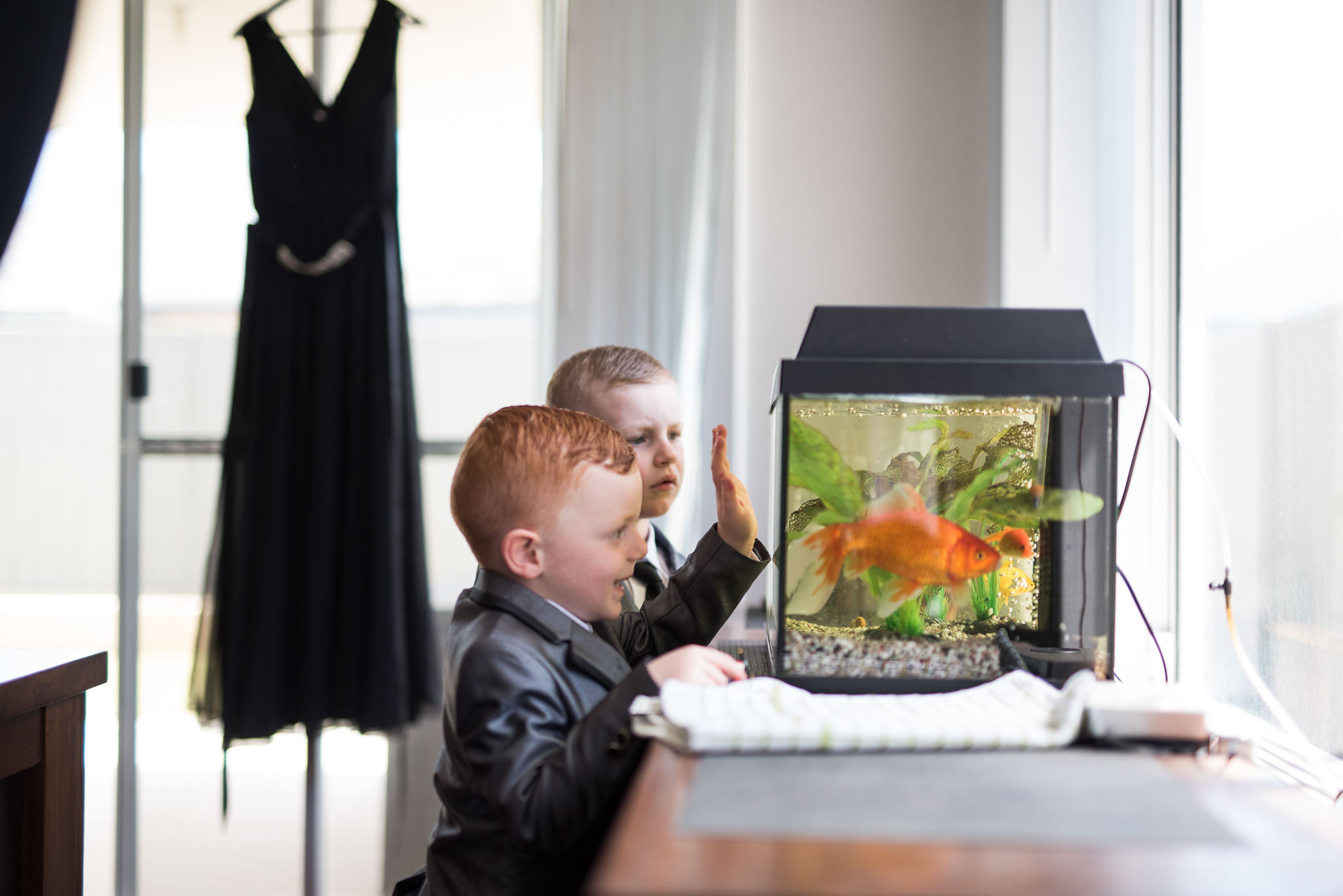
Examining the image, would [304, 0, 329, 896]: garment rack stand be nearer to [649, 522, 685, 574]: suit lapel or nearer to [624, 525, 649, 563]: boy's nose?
[649, 522, 685, 574]: suit lapel

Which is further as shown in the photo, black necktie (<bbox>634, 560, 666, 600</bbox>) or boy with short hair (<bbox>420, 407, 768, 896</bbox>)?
black necktie (<bbox>634, 560, 666, 600</bbox>)

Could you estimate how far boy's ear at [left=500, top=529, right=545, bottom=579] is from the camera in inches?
32.0

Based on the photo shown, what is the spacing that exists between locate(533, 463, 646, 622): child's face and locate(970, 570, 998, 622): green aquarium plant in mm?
310

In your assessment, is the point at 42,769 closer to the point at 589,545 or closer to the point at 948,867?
the point at 589,545

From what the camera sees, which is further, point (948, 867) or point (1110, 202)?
point (1110, 202)

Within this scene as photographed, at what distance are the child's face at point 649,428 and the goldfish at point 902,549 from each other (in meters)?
0.54

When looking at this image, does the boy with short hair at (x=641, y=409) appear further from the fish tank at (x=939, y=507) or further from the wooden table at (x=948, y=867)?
the wooden table at (x=948, y=867)

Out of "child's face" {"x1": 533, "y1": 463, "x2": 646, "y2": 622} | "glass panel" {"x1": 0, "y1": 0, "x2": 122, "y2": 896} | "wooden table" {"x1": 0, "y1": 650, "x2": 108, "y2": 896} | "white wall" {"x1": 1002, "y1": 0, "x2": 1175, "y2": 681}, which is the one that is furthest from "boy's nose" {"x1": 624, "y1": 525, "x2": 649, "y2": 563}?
"glass panel" {"x1": 0, "y1": 0, "x2": 122, "y2": 896}

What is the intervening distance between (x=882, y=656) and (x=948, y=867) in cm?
35

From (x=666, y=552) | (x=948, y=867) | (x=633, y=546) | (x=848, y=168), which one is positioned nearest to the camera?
(x=948, y=867)

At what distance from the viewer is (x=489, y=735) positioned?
68 centimetres

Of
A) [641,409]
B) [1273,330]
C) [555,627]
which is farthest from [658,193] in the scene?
[555,627]

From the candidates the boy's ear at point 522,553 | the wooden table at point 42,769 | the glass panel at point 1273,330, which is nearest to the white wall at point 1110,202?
the glass panel at point 1273,330

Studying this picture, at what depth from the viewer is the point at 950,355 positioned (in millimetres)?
734
